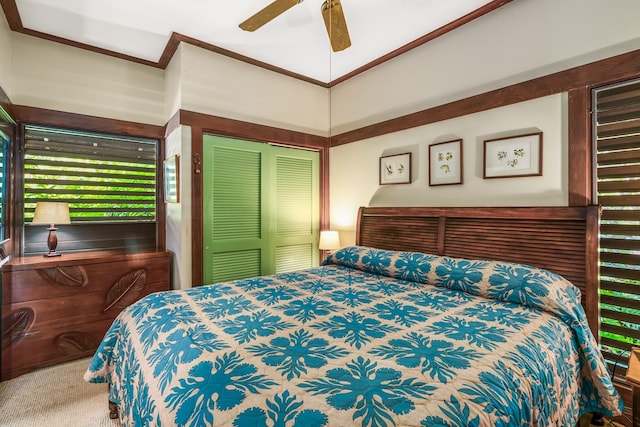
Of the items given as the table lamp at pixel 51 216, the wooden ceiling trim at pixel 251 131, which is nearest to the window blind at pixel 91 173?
the table lamp at pixel 51 216

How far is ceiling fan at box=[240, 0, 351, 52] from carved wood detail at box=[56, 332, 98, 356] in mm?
2740

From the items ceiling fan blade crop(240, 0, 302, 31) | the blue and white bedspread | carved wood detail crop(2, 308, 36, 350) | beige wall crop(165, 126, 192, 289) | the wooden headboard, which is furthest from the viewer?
beige wall crop(165, 126, 192, 289)

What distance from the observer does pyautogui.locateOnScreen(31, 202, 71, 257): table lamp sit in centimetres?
246

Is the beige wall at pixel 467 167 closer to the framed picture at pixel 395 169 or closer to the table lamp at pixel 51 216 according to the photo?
the framed picture at pixel 395 169

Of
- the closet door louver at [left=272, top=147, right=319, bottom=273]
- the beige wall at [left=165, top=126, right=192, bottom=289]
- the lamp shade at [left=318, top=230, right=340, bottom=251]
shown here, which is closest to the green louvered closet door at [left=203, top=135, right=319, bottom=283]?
the closet door louver at [left=272, top=147, right=319, bottom=273]

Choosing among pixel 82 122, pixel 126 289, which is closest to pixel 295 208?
pixel 126 289

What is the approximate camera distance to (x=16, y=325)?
2305 mm

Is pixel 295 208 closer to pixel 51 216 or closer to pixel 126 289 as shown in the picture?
pixel 126 289

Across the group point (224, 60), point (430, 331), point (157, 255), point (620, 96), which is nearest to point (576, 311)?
point (430, 331)

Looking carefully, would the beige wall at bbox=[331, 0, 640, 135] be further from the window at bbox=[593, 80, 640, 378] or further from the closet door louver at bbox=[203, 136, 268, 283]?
the closet door louver at bbox=[203, 136, 268, 283]

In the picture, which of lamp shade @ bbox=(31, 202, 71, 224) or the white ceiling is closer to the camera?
the white ceiling

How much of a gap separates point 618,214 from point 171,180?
3.45 m

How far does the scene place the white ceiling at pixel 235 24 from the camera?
7.71 ft

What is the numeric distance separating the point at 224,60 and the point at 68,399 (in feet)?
9.97
